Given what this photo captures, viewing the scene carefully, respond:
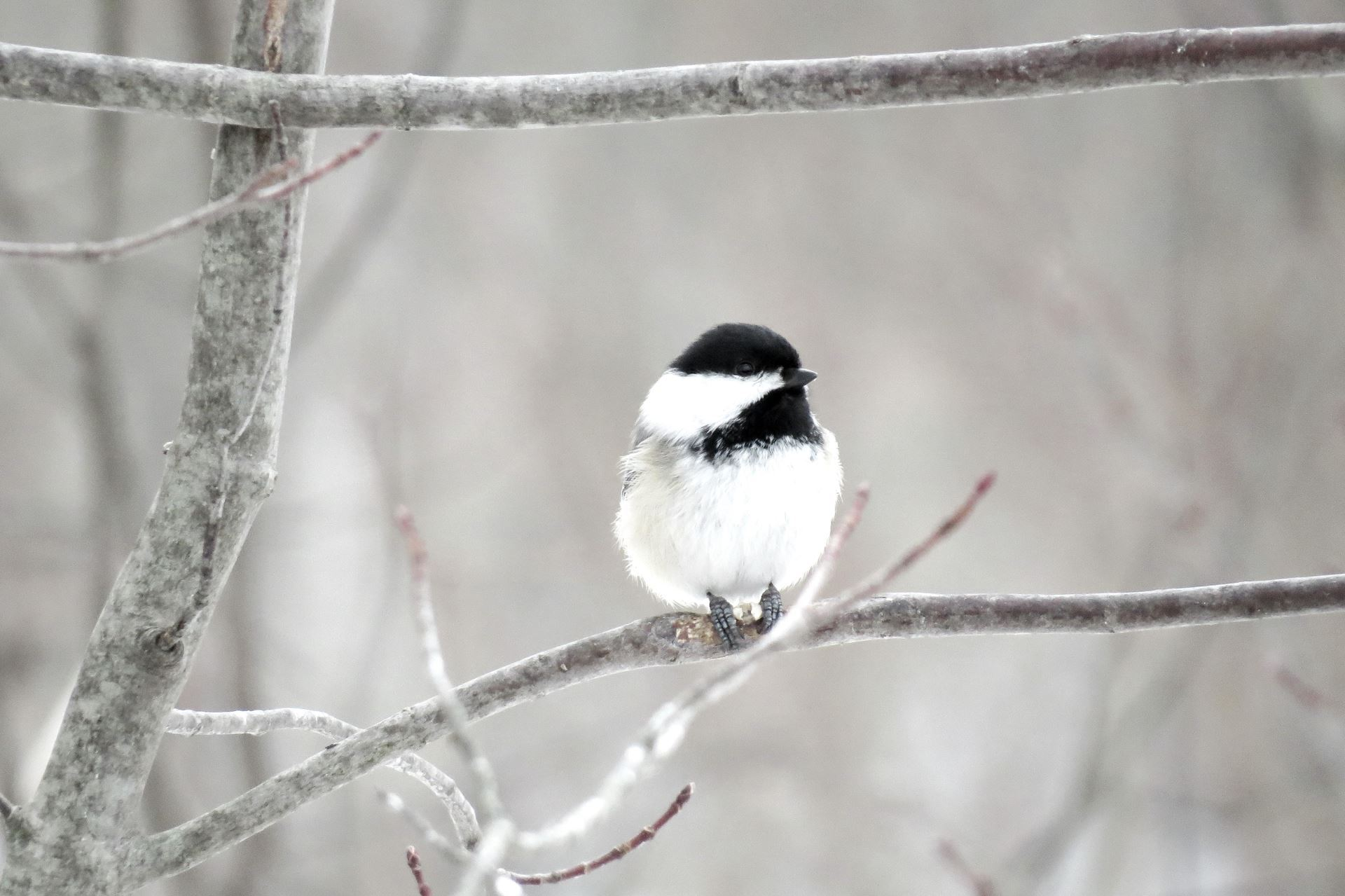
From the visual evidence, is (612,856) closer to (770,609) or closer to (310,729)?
(310,729)

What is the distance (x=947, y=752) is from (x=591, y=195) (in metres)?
3.05

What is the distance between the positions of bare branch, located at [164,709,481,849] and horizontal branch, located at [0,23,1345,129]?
553mm

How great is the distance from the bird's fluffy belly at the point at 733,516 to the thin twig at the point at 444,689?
2.72ft

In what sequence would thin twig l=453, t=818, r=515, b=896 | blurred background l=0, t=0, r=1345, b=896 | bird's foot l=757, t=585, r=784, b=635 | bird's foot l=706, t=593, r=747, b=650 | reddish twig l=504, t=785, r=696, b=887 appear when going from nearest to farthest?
1. thin twig l=453, t=818, r=515, b=896
2. reddish twig l=504, t=785, r=696, b=887
3. bird's foot l=706, t=593, r=747, b=650
4. bird's foot l=757, t=585, r=784, b=635
5. blurred background l=0, t=0, r=1345, b=896

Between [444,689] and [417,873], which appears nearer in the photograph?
[444,689]

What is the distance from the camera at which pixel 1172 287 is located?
418cm

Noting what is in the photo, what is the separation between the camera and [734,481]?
161 cm

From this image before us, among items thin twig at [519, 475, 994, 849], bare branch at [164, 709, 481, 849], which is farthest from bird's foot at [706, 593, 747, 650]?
thin twig at [519, 475, 994, 849]

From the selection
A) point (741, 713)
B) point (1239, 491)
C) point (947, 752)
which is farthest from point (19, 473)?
point (1239, 491)

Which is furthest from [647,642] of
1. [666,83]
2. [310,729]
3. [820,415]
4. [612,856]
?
[820,415]

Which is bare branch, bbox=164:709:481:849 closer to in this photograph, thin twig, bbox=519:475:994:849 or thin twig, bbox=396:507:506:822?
thin twig, bbox=396:507:506:822

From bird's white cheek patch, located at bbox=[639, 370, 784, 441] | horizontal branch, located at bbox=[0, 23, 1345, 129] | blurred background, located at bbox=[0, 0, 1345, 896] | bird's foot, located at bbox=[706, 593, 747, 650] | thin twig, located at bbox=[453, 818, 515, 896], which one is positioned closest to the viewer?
thin twig, located at bbox=[453, 818, 515, 896]

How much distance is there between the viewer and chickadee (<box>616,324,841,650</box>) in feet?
5.28

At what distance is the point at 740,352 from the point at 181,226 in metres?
1.08
